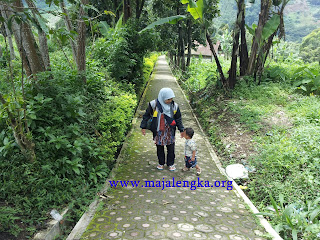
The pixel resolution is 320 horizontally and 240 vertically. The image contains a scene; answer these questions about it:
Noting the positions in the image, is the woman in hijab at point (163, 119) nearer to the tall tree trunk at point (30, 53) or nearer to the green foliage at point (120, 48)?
the tall tree trunk at point (30, 53)

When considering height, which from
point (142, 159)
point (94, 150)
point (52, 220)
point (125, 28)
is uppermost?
point (125, 28)

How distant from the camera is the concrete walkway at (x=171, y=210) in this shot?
327cm

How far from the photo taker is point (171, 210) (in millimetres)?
3812

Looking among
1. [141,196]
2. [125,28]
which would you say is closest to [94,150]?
[141,196]

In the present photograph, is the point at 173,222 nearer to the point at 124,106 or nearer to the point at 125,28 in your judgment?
the point at 124,106

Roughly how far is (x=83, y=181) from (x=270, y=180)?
324cm

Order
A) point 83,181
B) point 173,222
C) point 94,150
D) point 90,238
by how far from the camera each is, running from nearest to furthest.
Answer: point 90,238, point 173,222, point 83,181, point 94,150

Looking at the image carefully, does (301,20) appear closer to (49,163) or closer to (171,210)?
(171,210)

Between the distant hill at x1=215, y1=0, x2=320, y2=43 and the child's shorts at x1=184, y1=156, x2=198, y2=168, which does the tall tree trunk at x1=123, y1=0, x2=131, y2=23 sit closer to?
the child's shorts at x1=184, y1=156, x2=198, y2=168

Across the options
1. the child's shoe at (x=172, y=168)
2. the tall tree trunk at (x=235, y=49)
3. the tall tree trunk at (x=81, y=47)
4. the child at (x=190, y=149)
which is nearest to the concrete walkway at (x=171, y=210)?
the child's shoe at (x=172, y=168)

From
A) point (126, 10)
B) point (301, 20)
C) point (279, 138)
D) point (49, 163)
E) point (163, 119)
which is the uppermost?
point (301, 20)

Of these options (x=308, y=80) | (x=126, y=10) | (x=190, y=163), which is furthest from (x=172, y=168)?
(x=126, y=10)

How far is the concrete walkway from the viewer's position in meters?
3.27

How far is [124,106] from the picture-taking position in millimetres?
6289
